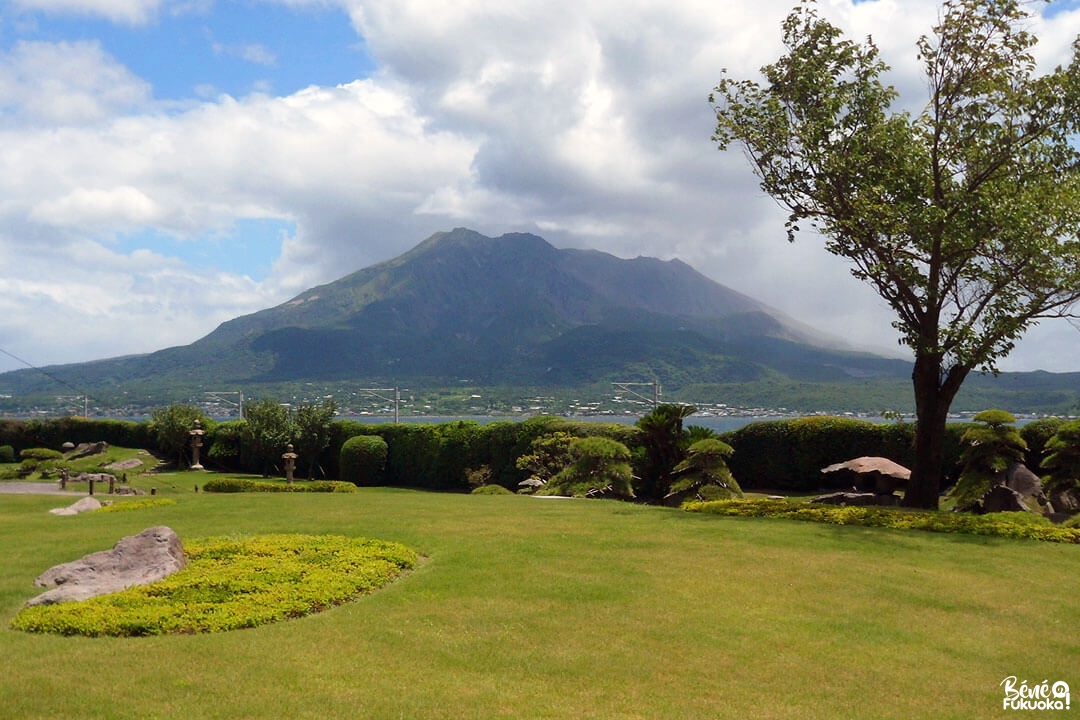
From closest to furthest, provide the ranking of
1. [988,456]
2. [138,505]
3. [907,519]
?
[907,519] < [988,456] < [138,505]

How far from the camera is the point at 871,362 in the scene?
593ft

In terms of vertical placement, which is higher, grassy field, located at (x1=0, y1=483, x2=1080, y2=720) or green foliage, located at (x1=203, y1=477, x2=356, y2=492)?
grassy field, located at (x1=0, y1=483, x2=1080, y2=720)

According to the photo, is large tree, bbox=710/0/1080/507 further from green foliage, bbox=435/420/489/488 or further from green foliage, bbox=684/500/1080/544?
green foliage, bbox=435/420/489/488

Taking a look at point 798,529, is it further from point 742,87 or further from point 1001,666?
point 742,87

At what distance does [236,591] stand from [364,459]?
29702mm

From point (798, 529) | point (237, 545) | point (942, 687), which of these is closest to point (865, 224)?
point (798, 529)

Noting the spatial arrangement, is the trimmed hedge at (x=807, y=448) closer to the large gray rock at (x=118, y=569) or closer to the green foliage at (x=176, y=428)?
the large gray rock at (x=118, y=569)

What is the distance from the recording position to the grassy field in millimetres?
7262

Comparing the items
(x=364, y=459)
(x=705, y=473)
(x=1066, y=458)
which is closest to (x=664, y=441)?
(x=705, y=473)

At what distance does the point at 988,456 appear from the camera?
20.4 metres

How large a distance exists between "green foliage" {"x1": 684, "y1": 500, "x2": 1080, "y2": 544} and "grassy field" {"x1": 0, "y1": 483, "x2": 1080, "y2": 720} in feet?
2.34

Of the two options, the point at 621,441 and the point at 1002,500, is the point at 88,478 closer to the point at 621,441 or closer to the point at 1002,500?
the point at 621,441

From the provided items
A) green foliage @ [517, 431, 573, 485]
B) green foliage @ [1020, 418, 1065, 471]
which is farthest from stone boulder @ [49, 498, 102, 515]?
green foliage @ [1020, 418, 1065, 471]

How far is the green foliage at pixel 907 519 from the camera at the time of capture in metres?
15.0
